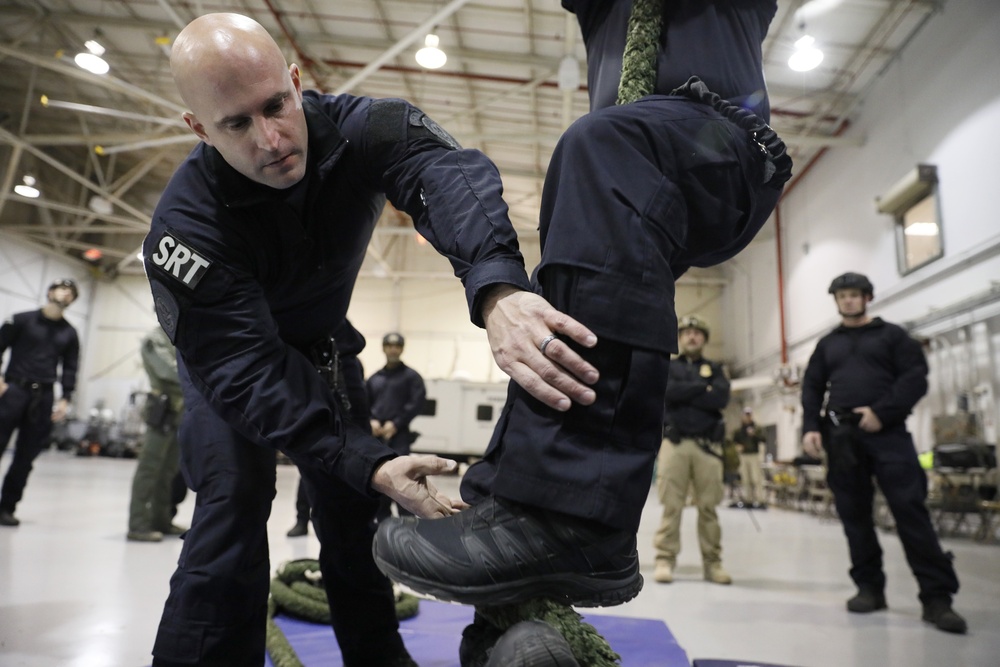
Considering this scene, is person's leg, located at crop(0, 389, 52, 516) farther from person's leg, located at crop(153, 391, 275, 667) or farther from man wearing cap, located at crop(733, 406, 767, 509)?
man wearing cap, located at crop(733, 406, 767, 509)

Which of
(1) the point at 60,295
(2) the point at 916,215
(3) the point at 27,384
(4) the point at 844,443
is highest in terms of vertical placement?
(2) the point at 916,215

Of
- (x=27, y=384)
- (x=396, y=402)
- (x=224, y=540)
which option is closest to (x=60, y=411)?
Answer: (x=27, y=384)

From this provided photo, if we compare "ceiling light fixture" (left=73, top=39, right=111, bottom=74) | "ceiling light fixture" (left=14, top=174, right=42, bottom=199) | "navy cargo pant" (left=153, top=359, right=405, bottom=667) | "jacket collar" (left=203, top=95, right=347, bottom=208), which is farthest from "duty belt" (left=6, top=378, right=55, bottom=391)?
"ceiling light fixture" (left=14, top=174, right=42, bottom=199)

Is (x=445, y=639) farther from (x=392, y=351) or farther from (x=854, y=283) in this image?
(x=392, y=351)

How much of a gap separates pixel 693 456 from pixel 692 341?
31.9 inches

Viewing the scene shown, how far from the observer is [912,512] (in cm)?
315

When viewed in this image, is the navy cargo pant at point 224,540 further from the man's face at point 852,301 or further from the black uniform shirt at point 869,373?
the man's face at point 852,301

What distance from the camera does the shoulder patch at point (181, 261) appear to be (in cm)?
130

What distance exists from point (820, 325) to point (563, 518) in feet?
38.5

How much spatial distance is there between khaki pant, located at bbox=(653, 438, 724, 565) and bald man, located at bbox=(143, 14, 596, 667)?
9.60 feet

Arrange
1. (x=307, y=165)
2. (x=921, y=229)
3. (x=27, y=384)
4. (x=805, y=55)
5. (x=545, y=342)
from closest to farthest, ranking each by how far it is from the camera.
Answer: (x=545, y=342)
(x=307, y=165)
(x=27, y=384)
(x=805, y=55)
(x=921, y=229)

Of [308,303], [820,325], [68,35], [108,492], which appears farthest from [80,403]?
[308,303]

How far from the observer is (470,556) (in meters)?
0.93

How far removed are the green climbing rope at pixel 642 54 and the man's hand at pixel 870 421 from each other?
286 centimetres
